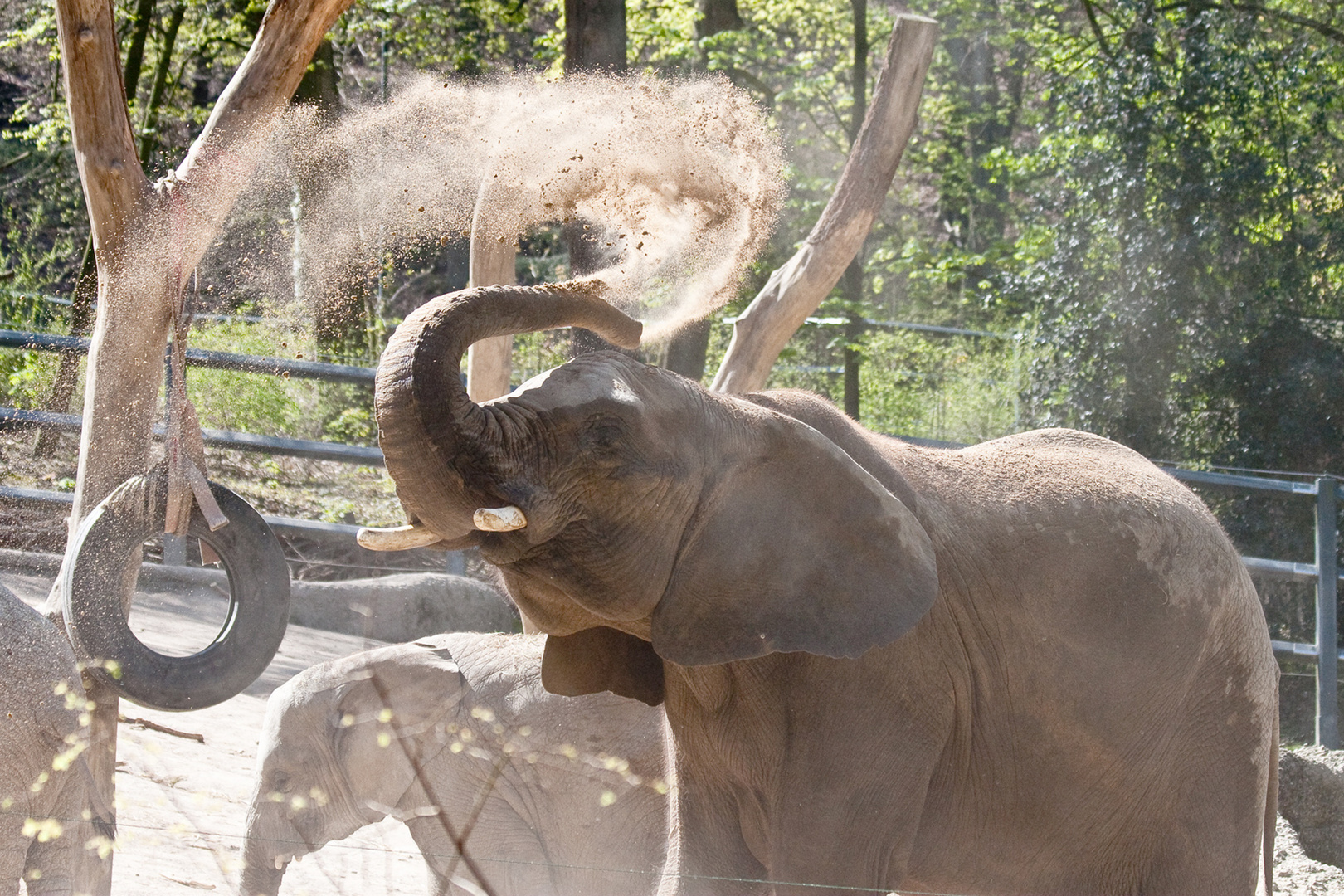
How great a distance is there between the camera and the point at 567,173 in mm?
4785

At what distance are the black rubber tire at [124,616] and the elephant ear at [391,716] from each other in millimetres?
315

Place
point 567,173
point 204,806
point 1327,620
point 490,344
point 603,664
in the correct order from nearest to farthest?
point 603,664
point 204,806
point 567,173
point 490,344
point 1327,620

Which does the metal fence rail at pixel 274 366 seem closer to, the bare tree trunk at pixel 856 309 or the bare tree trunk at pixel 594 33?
the bare tree trunk at pixel 594 33

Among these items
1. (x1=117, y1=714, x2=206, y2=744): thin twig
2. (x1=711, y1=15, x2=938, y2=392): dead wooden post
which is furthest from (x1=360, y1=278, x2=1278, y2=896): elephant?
(x1=711, y1=15, x2=938, y2=392): dead wooden post

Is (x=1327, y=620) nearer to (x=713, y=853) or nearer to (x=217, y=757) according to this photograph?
(x=713, y=853)

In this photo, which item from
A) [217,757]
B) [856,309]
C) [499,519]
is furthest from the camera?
[856,309]

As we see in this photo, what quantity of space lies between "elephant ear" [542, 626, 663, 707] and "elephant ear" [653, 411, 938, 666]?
0.45m

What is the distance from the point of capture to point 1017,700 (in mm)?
3055

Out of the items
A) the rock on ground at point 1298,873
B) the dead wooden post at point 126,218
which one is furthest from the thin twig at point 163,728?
the rock on ground at point 1298,873

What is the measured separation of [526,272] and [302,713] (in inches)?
466

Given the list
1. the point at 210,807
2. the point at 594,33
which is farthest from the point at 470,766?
the point at 594,33

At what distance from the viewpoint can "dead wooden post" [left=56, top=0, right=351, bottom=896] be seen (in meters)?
4.21

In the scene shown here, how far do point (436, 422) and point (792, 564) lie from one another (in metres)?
0.81

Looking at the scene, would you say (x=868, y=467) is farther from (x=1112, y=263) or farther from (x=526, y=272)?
(x=526, y=272)
